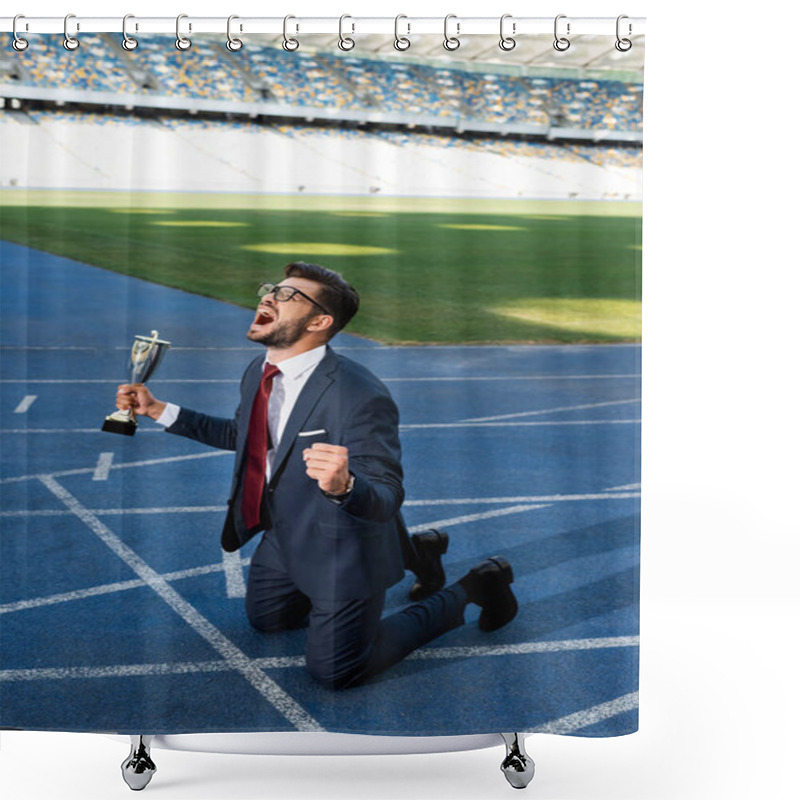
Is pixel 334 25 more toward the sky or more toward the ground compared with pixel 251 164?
more toward the sky

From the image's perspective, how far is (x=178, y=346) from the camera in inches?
128

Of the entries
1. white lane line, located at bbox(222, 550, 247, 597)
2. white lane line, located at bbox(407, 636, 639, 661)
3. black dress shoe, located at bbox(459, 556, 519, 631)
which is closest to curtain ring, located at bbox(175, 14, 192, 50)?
white lane line, located at bbox(222, 550, 247, 597)

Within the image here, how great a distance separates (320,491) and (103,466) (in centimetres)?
59

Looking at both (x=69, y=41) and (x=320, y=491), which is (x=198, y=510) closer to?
(x=320, y=491)

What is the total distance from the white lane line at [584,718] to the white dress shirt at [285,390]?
3.26 feet

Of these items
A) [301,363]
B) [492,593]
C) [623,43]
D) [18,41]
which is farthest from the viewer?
[492,593]

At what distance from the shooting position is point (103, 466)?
11.0ft

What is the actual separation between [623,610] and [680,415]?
1.57 m

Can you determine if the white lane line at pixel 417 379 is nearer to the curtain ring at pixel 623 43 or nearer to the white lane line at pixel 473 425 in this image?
the white lane line at pixel 473 425

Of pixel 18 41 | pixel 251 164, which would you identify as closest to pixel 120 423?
pixel 251 164

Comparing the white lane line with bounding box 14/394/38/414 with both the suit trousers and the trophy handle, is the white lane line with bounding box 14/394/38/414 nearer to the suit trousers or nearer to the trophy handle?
the trophy handle

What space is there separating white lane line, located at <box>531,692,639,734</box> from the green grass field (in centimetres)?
95

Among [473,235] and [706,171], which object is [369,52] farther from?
[706,171]

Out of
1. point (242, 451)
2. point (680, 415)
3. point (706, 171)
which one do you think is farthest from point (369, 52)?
point (680, 415)
